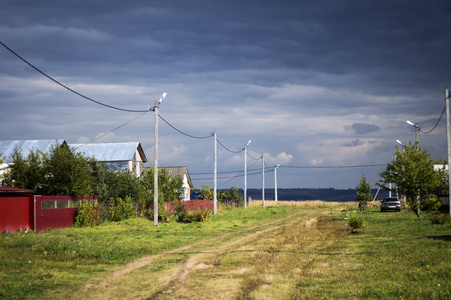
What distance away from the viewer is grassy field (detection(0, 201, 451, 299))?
1030cm

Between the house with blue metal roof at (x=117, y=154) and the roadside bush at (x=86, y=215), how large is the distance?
1271 inches

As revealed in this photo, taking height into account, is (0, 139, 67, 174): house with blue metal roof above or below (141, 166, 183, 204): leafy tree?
above

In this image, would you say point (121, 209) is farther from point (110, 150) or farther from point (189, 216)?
point (110, 150)

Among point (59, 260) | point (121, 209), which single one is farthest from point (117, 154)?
point (59, 260)

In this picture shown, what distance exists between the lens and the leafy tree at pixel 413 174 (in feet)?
118

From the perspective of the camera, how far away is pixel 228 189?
69.9 metres

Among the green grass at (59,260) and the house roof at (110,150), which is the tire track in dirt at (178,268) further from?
the house roof at (110,150)

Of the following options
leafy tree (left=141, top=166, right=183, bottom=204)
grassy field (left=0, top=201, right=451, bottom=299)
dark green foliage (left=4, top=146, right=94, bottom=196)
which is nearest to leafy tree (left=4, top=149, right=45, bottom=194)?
dark green foliage (left=4, top=146, right=94, bottom=196)

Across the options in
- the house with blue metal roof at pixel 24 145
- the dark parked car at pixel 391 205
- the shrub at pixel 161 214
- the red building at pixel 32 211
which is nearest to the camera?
the red building at pixel 32 211

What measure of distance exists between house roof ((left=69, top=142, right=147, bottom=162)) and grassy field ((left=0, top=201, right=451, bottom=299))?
1791 inches

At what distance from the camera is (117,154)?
216ft

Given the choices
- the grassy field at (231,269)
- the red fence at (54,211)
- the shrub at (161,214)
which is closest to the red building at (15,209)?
the red fence at (54,211)

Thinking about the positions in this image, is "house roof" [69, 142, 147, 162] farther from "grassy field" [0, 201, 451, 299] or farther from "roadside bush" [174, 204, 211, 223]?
"grassy field" [0, 201, 451, 299]

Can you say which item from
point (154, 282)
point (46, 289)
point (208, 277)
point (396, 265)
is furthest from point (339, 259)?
point (46, 289)
